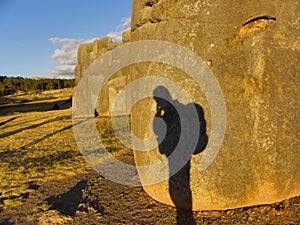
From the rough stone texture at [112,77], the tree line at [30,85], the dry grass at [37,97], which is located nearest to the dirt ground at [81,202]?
the rough stone texture at [112,77]

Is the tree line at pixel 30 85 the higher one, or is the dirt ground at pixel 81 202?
the tree line at pixel 30 85

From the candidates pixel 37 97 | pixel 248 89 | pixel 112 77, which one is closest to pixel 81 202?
pixel 248 89

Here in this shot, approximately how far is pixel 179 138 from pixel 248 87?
3.65 ft

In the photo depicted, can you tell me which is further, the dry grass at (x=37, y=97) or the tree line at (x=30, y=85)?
the tree line at (x=30, y=85)

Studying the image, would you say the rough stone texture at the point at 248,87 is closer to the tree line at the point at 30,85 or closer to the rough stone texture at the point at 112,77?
the rough stone texture at the point at 112,77

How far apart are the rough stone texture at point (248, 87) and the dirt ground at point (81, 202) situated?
0.24 metres

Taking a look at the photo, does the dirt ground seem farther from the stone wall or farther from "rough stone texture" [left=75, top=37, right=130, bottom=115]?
"rough stone texture" [left=75, top=37, right=130, bottom=115]

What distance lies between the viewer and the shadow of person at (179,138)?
3645 mm

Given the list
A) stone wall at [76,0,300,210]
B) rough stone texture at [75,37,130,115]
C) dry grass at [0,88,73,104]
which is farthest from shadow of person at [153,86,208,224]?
dry grass at [0,88,73,104]

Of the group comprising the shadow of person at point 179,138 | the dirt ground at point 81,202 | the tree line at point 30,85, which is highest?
the tree line at point 30,85

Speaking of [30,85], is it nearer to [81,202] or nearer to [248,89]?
[81,202]

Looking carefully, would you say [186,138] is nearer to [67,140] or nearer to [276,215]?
[276,215]

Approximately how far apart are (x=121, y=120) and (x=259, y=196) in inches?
417

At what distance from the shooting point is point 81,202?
4750mm
